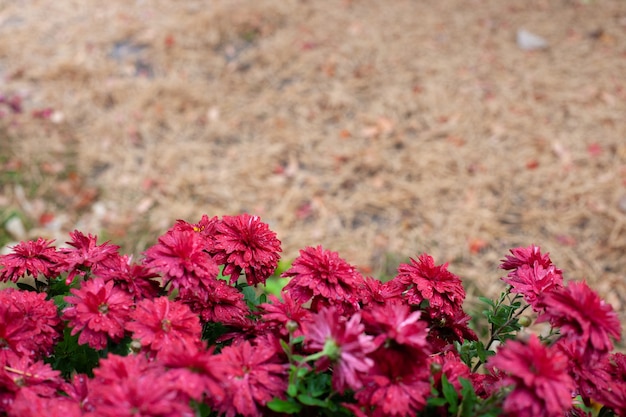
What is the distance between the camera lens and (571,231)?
279 cm

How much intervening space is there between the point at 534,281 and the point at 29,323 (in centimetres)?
89

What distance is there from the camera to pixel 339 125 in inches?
137

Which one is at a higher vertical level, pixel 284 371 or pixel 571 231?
pixel 284 371

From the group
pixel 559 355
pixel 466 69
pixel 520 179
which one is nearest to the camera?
pixel 559 355

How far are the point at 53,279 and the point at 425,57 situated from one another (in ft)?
11.0

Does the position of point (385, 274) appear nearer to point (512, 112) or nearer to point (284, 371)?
point (512, 112)

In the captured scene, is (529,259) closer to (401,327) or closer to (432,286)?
(432,286)

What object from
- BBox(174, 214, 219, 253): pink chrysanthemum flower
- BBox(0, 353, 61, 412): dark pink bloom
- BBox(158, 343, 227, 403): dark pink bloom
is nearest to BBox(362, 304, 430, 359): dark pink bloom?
BBox(158, 343, 227, 403): dark pink bloom

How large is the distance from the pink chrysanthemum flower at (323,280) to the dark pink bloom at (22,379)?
0.41 metres

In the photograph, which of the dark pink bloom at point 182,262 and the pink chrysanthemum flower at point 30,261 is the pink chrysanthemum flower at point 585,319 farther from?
the pink chrysanthemum flower at point 30,261

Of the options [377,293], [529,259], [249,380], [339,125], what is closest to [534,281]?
[529,259]

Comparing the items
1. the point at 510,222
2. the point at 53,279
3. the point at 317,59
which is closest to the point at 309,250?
the point at 53,279

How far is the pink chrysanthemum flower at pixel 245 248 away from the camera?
3.39ft

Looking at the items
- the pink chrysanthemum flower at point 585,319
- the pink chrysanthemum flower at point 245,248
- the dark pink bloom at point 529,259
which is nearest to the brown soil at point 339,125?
the dark pink bloom at point 529,259
